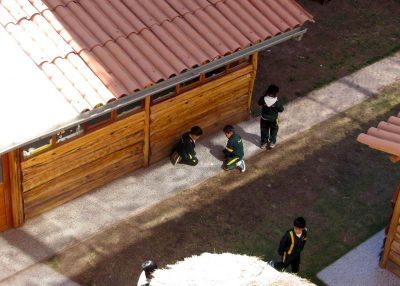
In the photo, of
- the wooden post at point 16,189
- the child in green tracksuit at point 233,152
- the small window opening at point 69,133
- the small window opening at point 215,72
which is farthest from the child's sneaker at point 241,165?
the wooden post at point 16,189

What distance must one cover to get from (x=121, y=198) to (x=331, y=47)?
791 centimetres

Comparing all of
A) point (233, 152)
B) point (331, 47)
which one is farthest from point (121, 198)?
point (331, 47)

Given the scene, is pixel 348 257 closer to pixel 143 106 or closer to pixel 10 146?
pixel 143 106

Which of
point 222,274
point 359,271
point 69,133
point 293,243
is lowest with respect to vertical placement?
point 359,271

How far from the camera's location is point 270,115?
594 inches

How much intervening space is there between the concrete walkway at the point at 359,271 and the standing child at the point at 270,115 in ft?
10.2

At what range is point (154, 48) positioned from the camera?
42.4 feet

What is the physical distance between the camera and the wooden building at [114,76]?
39.6 ft

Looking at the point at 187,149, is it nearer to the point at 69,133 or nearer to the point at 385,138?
the point at 69,133

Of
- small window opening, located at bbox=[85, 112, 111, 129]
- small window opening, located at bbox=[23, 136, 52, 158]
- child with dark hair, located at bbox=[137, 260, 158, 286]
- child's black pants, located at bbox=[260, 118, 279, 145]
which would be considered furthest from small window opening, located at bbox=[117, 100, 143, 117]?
child with dark hair, located at bbox=[137, 260, 158, 286]

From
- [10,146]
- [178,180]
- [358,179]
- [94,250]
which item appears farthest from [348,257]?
[10,146]

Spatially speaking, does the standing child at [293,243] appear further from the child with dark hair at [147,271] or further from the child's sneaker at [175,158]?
the child's sneaker at [175,158]

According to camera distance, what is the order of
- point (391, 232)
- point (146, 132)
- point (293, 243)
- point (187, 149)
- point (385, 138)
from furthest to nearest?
point (187, 149)
point (146, 132)
point (391, 232)
point (293, 243)
point (385, 138)

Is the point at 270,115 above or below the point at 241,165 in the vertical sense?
above
